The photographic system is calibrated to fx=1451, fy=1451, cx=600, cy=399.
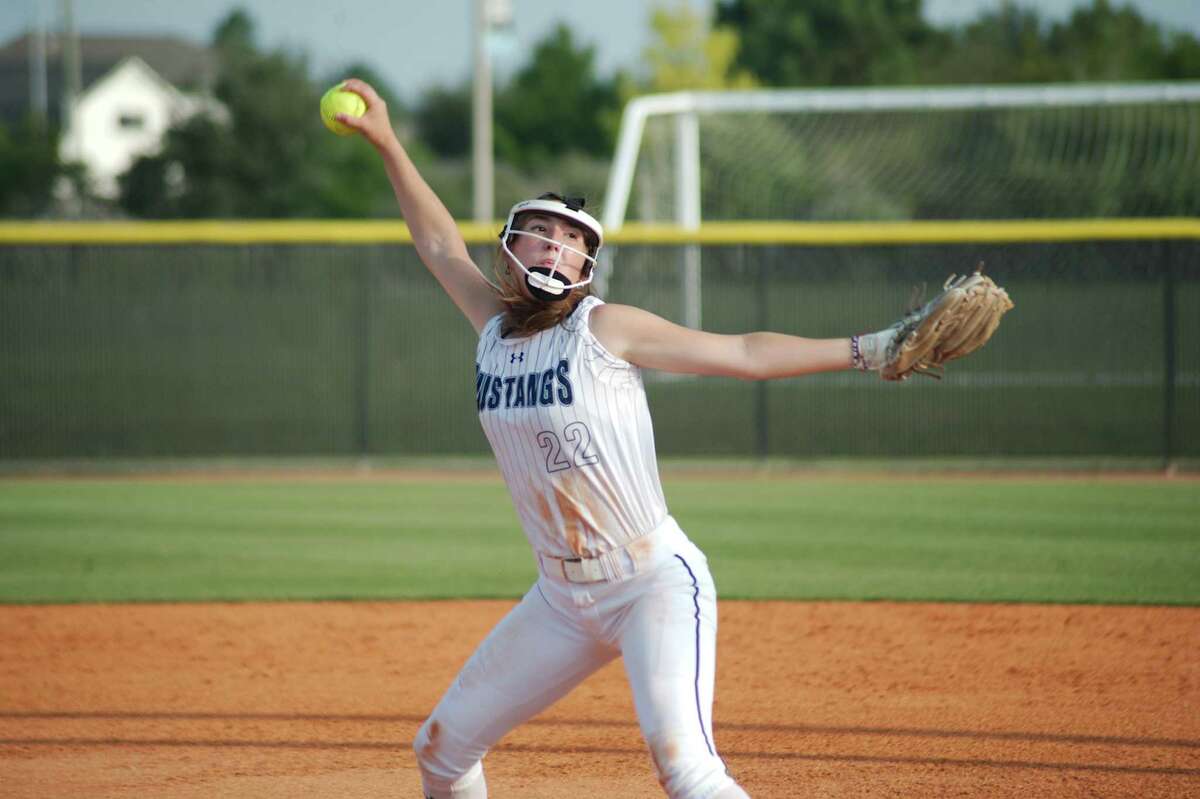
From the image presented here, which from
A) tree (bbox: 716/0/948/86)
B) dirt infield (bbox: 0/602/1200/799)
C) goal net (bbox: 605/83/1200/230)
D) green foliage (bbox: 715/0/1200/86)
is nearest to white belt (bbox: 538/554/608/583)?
dirt infield (bbox: 0/602/1200/799)

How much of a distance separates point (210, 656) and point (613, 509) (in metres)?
4.40

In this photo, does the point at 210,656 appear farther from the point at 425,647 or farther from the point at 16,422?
the point at 16,422

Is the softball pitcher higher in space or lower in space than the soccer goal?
lower

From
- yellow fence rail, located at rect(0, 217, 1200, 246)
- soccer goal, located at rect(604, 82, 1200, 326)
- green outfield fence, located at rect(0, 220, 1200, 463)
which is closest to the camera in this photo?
yellow fence rail, located at rect(0, 217, 1200, 246)

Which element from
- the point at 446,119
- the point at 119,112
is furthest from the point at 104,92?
the point at 446,119

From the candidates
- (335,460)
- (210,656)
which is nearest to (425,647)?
(210,656)

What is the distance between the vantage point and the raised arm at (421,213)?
4.52 meters

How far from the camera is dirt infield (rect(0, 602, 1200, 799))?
17.3 feet

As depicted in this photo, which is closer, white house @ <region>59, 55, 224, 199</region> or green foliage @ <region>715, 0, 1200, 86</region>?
green foliage @ <region>715, 0, 1200, 86</region>

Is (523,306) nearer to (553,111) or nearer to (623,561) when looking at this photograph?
(623,561)

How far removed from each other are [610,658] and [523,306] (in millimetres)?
1007

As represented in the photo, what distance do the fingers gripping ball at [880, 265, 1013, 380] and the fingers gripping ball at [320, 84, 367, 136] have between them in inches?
76.7

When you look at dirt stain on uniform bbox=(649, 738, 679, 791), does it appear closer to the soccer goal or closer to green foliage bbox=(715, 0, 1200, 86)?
the soccer goal

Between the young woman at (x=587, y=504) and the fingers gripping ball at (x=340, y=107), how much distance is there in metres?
0.86
